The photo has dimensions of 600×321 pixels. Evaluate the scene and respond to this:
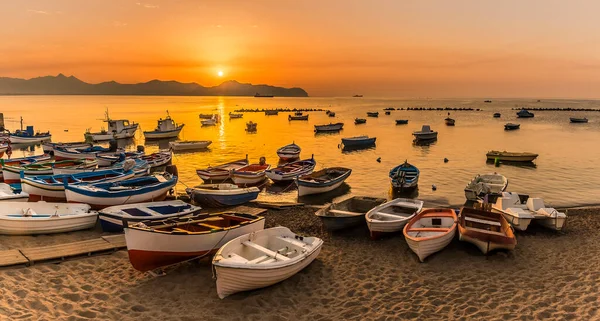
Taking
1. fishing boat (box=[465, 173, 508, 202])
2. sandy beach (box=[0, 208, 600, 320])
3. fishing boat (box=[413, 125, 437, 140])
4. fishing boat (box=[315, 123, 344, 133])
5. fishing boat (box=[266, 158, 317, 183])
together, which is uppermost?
fishing boat (box=[315, 123, 344, 133])

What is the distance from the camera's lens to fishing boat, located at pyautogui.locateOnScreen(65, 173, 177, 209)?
54.6 feet

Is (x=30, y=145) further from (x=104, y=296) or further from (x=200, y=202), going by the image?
(x=104, y=296)

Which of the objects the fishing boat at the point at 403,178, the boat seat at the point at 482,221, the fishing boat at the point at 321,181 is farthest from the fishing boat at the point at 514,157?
the boat seat at the point at 482,221

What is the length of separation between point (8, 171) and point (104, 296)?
56.5 ft

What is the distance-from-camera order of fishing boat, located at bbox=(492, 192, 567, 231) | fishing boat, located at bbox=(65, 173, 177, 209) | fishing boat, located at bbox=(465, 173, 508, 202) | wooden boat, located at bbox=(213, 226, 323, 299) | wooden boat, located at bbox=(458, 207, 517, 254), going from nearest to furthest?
wooden boat, located at bbox=(213, 226, 323, 299) < wooden boat, located at bbox=(458, 207, 517, 254) < fishing boat, located at bbox=(492, 192, 567, 231) < fishing boat, located at bbox=(65, 173, 177, 209) < fishing boat, located at bbox=(465, 173, 508, 202)

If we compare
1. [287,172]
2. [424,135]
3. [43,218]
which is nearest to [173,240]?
[43,218]

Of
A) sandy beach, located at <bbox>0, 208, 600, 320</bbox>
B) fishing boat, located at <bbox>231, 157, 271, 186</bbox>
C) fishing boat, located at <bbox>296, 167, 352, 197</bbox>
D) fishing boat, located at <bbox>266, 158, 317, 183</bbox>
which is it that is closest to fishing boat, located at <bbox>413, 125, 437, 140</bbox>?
fishing boat, located at <bbox>266, 158, 317, 183</bbox>

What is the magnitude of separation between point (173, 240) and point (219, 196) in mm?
8900

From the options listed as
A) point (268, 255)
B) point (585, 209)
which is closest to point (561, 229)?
point (585, 209)

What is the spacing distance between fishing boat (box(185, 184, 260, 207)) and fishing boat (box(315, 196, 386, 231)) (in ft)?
19.1

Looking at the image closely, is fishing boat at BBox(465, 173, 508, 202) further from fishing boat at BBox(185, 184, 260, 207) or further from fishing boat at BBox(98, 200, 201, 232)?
fishing boat at BBox(98, 200, 201, 232)

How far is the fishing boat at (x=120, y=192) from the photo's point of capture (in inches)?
656

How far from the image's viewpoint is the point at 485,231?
43.2 ft

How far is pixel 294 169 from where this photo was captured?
2825 centimetres
